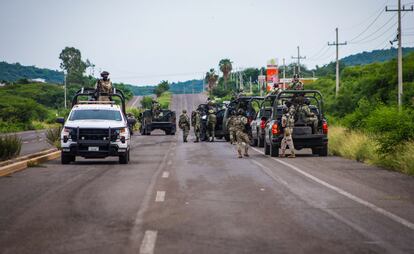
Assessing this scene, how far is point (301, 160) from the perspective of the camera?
2512 cm

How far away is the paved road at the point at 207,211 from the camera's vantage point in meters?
8.91

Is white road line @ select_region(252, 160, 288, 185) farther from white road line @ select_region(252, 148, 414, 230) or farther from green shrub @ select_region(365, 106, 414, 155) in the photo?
green shrub @ select_region(365, 106, 414, 155)

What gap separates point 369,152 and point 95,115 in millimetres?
8476

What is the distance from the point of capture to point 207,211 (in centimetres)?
1194

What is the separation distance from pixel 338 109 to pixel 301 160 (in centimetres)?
4529

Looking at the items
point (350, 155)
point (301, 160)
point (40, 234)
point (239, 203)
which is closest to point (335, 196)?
point (239, 203)

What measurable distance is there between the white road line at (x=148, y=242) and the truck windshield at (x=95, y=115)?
1514cm

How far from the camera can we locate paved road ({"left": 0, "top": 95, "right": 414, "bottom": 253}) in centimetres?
891

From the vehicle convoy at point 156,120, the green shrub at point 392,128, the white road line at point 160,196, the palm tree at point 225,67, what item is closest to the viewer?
the white road line at point 160,196

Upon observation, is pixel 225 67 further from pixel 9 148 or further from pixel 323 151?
pixel 9 148

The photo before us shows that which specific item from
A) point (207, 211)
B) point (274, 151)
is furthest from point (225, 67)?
point (207, 211)


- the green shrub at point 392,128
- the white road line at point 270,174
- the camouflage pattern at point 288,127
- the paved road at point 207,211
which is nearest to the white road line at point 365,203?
the paved road at point 207,211

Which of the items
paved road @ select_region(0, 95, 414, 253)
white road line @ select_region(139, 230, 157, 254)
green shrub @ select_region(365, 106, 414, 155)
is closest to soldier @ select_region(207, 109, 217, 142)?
green shrub @ select_region(365, 106, 414, 155)

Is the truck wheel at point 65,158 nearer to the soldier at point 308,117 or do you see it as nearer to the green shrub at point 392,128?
the soldier at point 308,117
